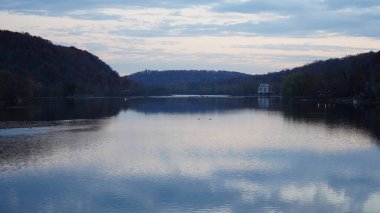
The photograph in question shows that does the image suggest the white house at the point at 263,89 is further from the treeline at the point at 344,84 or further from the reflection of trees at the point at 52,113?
the reflection of trees at the point at 52,113

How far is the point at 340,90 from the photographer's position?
261ft

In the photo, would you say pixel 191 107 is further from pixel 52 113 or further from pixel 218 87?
pixel 218 87

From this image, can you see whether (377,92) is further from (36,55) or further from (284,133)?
(36,55)

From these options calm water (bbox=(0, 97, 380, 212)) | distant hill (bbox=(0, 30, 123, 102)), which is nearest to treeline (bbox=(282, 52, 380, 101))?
calm water (bbox=(0, 97, 380, 212))

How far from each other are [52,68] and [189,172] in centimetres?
10420

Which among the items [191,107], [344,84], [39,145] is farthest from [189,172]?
[344,84]

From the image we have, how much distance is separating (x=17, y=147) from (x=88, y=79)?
109127mm

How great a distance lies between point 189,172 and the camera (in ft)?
58.2

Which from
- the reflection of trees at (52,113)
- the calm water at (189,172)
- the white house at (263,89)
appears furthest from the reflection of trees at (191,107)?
the white house at (263,89)

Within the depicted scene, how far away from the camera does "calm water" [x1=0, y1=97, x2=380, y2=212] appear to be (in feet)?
44.9

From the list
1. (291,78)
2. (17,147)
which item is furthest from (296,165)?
(291,78)

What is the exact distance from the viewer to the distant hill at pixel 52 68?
103875 mm

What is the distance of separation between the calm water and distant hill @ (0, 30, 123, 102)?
59599 mm

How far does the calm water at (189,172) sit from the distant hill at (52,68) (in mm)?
59599
